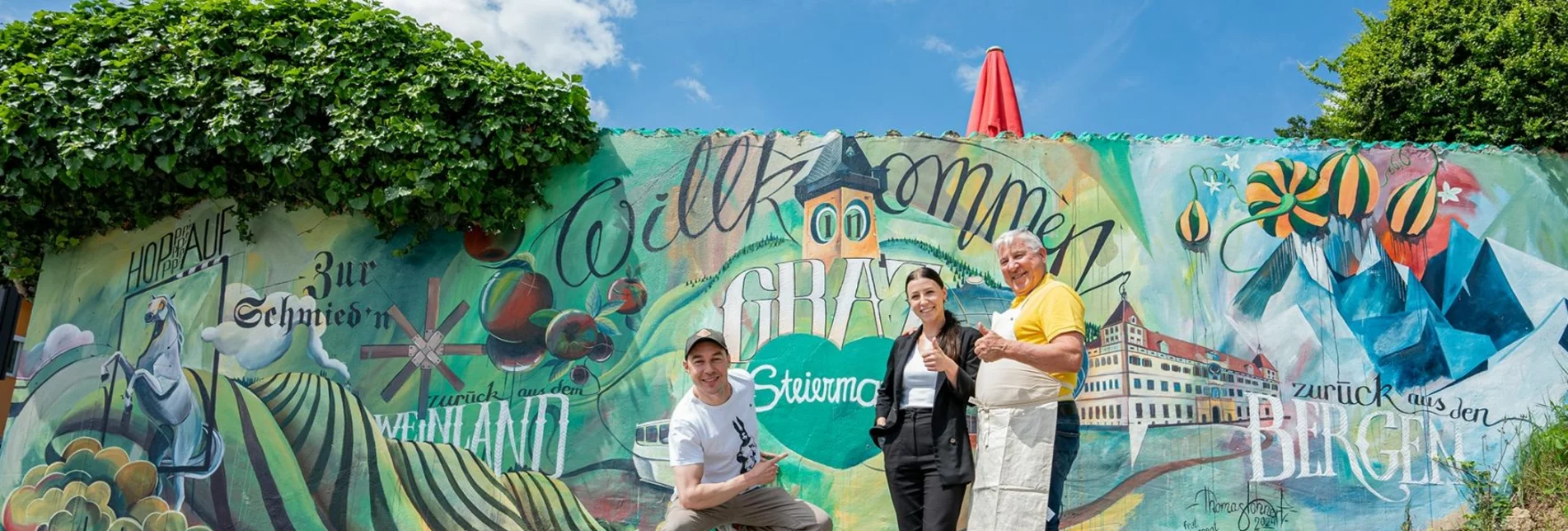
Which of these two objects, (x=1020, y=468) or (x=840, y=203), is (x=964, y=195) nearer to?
(x=840, y=203)

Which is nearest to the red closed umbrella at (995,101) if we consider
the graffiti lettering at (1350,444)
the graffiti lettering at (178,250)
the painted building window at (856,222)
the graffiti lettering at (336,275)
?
the painted building window at (856,222)

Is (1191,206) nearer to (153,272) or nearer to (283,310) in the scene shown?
(283,310)

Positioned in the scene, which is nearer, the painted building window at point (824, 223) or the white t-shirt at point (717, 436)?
the white t-shirt at point (717, 436)

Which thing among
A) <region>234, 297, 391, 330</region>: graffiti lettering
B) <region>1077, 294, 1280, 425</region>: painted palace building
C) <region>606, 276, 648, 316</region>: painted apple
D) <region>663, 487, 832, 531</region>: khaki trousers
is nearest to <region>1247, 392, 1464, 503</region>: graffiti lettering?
<region>1077, 294, 1280, 425</region>: painted palace building

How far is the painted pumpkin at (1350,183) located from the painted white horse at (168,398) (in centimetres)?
636

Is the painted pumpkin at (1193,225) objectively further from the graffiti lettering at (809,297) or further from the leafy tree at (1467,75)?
the leafy tree at (1467,75)

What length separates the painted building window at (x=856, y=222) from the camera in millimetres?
5715

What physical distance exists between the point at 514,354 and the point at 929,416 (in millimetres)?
2608

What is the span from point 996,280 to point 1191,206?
3.89ft

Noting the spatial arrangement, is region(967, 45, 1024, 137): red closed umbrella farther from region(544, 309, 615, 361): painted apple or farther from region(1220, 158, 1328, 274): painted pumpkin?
region(544, 309, 615, 361): painted apple

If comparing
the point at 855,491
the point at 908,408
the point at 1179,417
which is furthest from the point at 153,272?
the point at 1179,417

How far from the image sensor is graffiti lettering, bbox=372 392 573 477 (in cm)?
554

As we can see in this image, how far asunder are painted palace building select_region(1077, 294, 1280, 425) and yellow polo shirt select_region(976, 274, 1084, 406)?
171 centimetres

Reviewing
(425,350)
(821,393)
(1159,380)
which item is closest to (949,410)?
(821,393)
